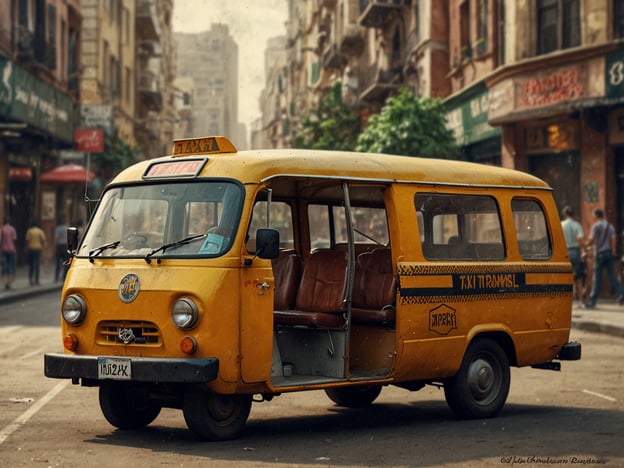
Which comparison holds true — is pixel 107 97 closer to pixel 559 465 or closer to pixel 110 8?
pixel 110 8

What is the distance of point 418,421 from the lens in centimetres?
928

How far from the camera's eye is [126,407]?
873 cm

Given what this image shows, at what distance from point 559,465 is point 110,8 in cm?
5188

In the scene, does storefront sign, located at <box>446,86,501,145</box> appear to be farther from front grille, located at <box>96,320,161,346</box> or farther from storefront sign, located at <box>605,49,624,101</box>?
front grille, located at <box>96,320,161,346</box>

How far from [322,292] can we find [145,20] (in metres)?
60.1

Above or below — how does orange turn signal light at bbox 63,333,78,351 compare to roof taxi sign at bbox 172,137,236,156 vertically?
below

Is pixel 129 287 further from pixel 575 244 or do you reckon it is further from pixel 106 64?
pixel 106 64

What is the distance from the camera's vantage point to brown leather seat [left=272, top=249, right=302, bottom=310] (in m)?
9.35

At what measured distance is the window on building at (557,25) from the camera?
24.5m

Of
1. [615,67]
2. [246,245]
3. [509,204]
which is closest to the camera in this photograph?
[246,245]

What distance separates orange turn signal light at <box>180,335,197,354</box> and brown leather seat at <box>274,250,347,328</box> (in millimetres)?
1224

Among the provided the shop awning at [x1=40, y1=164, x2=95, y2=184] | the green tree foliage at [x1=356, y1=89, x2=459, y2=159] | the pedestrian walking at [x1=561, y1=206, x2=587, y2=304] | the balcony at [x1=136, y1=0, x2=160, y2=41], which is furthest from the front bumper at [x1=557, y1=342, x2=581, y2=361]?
the balcony at [x1=136, y1=0, x2=160, y2=41]

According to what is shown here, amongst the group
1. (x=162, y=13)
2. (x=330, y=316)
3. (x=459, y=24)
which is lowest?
(x=330, y=316)

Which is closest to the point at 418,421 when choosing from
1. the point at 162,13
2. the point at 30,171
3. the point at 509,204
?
the point at 509,204
